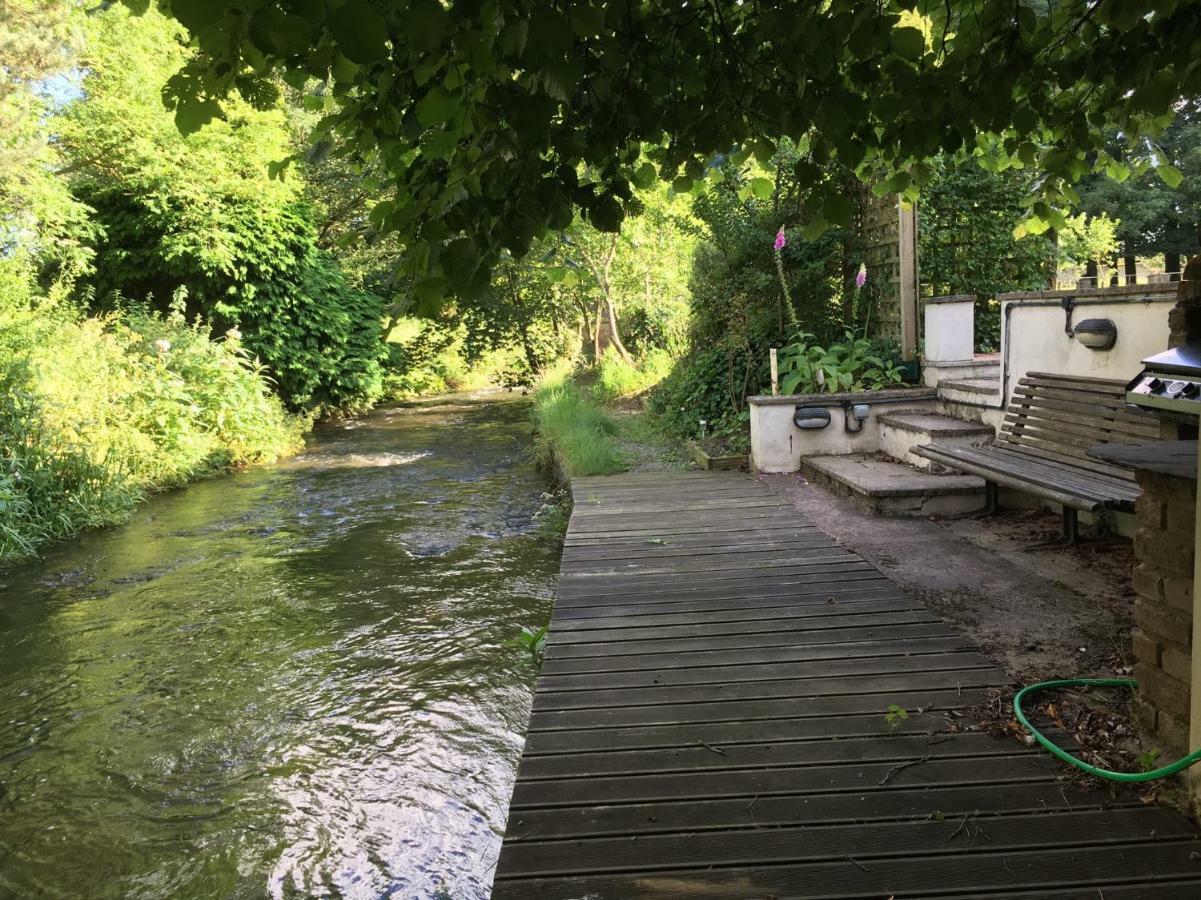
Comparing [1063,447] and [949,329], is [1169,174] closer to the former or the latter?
[1063,447]

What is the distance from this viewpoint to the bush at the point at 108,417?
8633 mm

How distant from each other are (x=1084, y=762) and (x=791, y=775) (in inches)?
35.7

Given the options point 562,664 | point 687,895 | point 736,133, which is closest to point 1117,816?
point 687,895

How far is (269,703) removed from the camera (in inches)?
193

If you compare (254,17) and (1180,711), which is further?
(1180,711)

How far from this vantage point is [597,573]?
5117 millimetres

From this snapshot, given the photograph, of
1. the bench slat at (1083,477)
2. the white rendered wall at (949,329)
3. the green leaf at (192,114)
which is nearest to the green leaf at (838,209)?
the green leaf at (192,114)

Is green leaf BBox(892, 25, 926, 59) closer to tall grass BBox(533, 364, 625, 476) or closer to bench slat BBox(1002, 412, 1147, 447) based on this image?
bench slat BBox(1002, 412, 1147, 447)

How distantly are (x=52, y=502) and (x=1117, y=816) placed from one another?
9.63m

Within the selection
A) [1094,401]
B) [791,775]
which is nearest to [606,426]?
[1094,401]

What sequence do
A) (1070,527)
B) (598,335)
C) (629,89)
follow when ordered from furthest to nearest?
(598,335) < (1070,527) < (629,89)

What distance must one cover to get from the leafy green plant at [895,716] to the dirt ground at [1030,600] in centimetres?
24

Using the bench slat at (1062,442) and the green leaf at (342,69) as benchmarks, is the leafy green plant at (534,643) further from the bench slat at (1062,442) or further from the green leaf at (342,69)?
the green leaf at (342,69)

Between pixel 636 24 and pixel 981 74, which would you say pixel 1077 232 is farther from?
pixel 636 24
